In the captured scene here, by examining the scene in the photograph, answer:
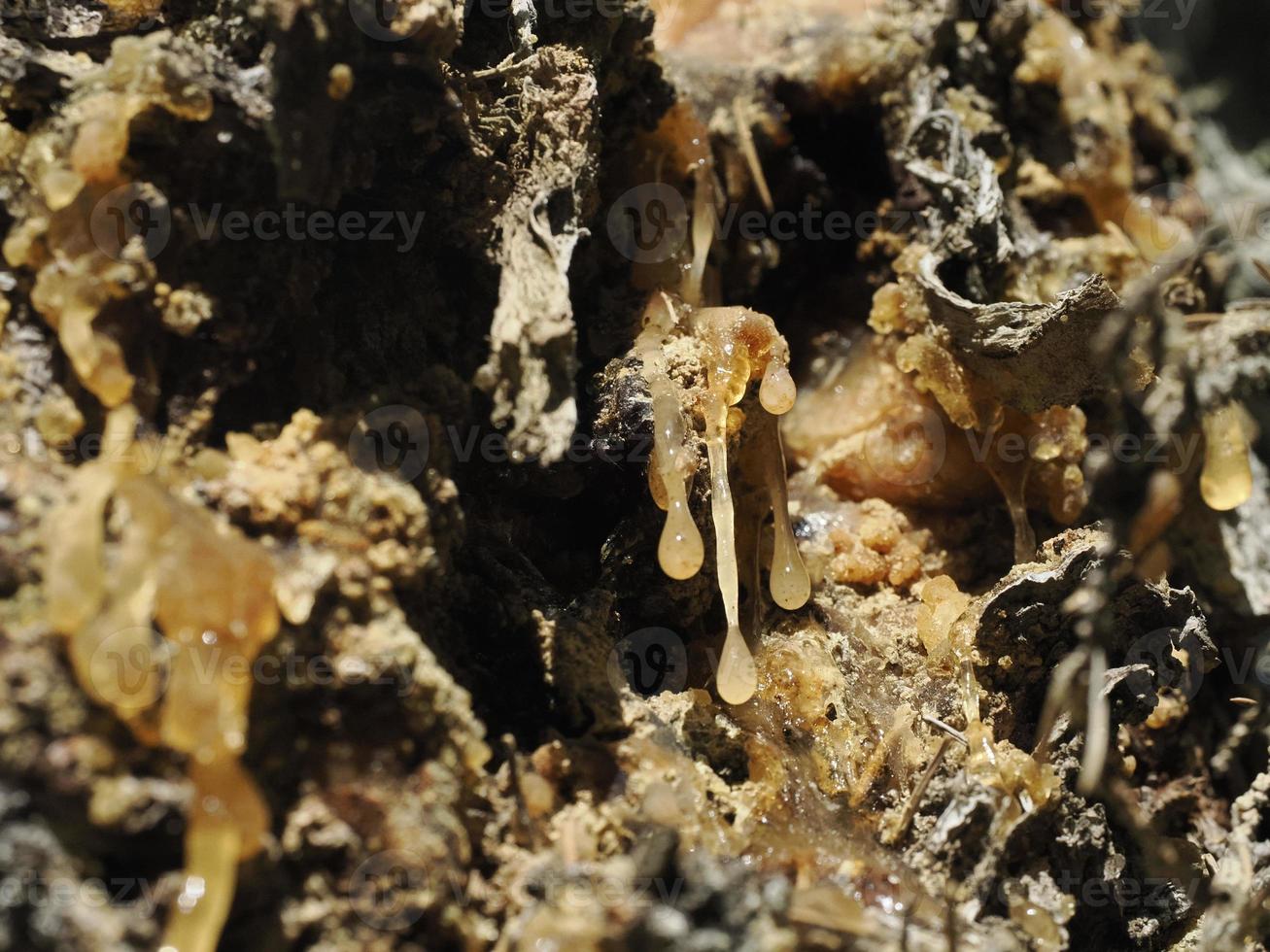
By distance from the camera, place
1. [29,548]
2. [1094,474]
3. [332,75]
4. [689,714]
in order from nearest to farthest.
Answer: [29,548] < [1094,474] < [332,75] < [689,714]

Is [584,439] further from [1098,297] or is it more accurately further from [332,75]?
[1098,297]

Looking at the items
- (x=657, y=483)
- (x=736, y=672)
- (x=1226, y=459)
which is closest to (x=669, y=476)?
(x=657, y=483)

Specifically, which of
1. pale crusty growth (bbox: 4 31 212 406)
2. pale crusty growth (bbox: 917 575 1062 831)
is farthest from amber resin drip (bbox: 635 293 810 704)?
pale crusty growth (bbox: 4 31 212 406)

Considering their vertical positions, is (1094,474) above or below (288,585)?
above

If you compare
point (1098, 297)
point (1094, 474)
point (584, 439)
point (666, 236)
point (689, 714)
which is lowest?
point (689, 714)

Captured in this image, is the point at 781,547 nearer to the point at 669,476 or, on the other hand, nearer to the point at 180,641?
the point at 669,476

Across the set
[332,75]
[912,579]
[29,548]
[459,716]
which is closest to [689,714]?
[459,716]

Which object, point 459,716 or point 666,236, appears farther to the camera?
point 666,236

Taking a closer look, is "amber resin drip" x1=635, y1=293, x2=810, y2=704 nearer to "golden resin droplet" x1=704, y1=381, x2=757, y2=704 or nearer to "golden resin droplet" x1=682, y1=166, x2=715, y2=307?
"golden resin droplet" x1=704, y1=381, x2=757, y2=704
